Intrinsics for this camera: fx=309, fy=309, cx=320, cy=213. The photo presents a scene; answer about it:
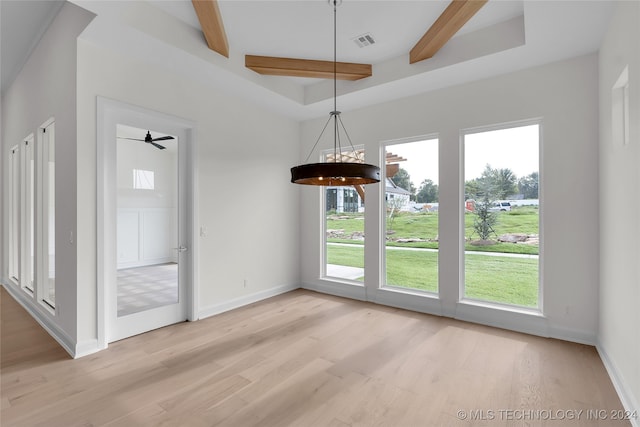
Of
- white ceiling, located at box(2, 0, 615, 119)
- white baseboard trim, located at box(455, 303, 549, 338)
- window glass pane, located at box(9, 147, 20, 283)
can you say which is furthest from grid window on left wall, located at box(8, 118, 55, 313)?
white baseboard trim, located at box(455, 303, 549, 338)

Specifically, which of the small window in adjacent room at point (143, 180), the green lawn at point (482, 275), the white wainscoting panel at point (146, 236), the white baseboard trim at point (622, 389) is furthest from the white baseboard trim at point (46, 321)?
the white baseboard trim at point (622, 389)

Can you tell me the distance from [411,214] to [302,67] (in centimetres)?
253

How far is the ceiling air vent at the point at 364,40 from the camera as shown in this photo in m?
3.45

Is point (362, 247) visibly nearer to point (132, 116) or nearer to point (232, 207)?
point (232, 207)

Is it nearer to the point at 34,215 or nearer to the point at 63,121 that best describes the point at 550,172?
the point at 63,121

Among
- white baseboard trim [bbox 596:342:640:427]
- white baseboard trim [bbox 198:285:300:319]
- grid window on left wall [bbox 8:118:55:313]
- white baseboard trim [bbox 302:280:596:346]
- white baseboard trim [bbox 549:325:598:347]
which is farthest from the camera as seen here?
white baseboard trim [bbox 198:285:300:319]

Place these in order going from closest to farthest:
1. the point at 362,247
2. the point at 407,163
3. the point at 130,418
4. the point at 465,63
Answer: the point at 130,418 < the point at 465,63 < the point at 407,163 < the point at 362,247

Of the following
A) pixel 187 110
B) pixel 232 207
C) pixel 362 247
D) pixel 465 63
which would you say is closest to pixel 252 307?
pixel 232 207

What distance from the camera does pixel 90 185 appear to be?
306 cm

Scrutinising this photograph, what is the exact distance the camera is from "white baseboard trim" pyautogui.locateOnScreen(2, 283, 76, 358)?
3.06 metres

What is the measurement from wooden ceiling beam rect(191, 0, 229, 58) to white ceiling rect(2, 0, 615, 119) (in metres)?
0.12

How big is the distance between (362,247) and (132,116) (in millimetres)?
3611

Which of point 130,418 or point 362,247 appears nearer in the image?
point 130,418

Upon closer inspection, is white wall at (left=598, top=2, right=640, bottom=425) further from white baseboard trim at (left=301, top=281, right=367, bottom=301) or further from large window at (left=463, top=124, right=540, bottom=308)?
white baseboard trim at (left=301, top=281, right=367, bottom=301)
